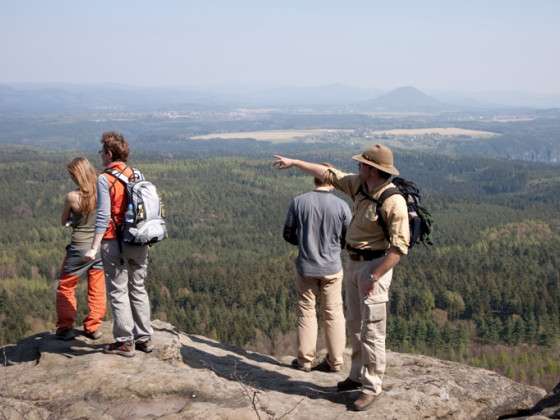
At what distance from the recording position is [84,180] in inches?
339

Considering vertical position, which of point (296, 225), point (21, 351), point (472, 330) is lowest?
point (472, 330)

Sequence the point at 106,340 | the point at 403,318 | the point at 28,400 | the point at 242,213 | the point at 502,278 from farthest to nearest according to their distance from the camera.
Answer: the point at 242,213
the point at 502,278
the point at 403,318
the point at 106,340
the point at 28,400

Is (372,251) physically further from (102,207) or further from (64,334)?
(64,334)

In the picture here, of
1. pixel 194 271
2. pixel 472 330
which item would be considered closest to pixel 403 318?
pixel 472 330

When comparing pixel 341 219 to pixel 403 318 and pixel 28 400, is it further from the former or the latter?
pixel 403 318

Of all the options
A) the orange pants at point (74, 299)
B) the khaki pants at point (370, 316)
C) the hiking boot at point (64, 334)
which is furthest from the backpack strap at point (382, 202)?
the hiking boot at point (64, 334)

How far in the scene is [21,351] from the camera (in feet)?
29.5

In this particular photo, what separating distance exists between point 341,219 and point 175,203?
128467 millimetres

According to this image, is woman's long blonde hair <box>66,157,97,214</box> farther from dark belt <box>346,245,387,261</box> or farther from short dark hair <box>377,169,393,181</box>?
short dark hair <box>377,169,393,181</box>

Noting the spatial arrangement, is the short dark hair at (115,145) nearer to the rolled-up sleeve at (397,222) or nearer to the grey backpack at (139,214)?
the grey backpack at (139,214)

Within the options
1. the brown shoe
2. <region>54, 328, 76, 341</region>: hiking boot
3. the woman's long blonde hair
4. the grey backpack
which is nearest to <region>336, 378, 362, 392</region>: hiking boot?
the brown shoe

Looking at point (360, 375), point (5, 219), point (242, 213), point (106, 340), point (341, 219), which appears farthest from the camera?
point (242, 213)

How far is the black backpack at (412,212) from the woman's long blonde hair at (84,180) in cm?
393

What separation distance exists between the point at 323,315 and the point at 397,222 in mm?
2725
